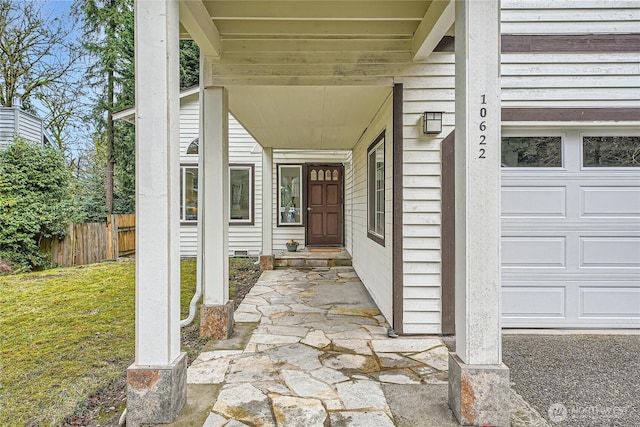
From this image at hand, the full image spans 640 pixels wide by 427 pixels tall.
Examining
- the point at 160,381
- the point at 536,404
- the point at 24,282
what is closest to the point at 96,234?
the point at 24,282

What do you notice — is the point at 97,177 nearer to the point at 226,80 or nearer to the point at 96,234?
the point at 96,234

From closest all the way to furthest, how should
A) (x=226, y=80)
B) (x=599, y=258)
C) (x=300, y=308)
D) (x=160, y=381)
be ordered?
(x=160, y=381) → (x=226, y=80) → (x=599, y=258) → (x=300, y=308)

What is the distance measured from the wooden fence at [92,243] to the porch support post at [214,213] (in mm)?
6397

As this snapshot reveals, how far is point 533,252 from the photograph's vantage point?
3.85 meters

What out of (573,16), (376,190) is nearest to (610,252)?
(573,16)

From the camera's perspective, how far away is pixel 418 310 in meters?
3.60

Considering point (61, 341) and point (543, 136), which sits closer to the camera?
point (61, 341)

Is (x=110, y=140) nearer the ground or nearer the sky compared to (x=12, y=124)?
nearer the ground

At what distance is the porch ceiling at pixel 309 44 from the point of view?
111 inches

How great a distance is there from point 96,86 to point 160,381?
460 inches

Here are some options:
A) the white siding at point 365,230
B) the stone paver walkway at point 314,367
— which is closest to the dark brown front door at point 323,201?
the white siding at point 365,230

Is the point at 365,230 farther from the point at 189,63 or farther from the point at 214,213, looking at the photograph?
the point at 189,63

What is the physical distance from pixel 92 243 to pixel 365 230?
6.66 m

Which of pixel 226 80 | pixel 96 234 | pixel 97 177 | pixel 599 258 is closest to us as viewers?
pixel 226 80
